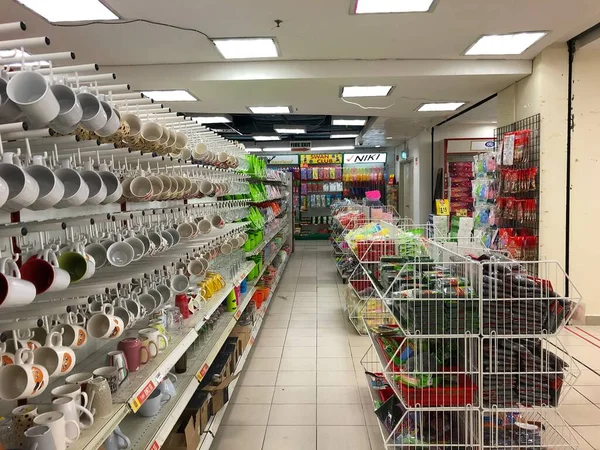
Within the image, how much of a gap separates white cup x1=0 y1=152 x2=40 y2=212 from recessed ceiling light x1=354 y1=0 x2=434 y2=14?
303 centimetres

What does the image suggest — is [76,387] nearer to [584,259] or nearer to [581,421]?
[581,421]

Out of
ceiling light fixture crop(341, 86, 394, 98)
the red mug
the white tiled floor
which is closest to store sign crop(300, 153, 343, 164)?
ceiling light fixture crop(341, 86, 394, 98)

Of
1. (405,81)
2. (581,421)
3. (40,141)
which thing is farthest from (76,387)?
(405,81)

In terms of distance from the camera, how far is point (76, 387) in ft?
5.33

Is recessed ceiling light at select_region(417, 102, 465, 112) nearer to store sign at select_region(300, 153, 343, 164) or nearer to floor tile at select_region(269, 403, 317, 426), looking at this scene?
floor tile at select_region(269, 403, 317, 426)

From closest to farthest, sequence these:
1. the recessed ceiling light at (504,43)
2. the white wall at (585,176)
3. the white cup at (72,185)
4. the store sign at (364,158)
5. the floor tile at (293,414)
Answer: the white cup at (72,185) < the floor tile at (293,414) < the recessed ceiling light at (504,43) < the white wall at (585,176) < the store sign at (364,158)

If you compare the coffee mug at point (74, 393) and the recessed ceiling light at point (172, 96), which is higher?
the recessed ceiling light at point (172, 96)

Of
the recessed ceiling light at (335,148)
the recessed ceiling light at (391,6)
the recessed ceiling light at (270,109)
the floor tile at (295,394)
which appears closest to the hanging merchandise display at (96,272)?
the floor tile at (295,394)

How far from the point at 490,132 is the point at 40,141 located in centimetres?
1019

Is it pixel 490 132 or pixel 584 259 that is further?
pixel 490 132

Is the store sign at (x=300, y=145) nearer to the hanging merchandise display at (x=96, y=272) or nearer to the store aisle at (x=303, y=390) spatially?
the store aisle at (x=303, y=390)

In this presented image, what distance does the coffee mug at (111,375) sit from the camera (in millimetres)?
1774

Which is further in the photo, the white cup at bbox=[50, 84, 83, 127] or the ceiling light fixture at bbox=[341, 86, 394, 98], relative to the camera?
the ceiling light fixture at bbox=[341, 86, 394, 98]

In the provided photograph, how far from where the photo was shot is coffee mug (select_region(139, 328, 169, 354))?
219 centimetres
